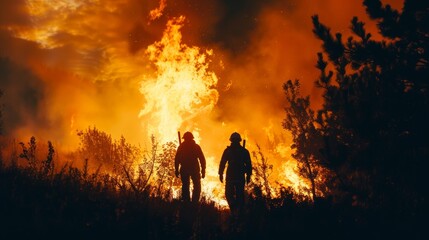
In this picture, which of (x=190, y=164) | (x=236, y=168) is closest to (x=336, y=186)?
(x=236, y=168)

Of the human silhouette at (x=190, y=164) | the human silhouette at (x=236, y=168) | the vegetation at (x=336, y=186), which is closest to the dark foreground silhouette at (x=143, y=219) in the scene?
the vegetation at (x=336, y=186)

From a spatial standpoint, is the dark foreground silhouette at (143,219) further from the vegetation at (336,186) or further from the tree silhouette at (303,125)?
the tree silhouette at (303,125)

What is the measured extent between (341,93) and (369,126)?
0.81 metres

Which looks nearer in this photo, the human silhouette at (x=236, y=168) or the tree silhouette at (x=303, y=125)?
the human silhouette at (x=236, y=168)

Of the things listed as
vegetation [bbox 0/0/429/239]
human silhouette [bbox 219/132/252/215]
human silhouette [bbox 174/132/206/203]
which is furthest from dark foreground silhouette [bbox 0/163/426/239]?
human silhouette [bbox 174/132/206/203]

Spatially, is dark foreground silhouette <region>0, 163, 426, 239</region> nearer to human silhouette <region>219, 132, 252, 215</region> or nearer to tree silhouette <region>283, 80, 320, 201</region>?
human silhouette <region>219, 132, 252, 215</region>

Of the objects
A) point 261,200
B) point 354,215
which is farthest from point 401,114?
point 261,200

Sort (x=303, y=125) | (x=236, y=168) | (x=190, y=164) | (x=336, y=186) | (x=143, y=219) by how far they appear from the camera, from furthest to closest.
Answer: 1. (x=303, y=125)
2. (x=190, y=164)
3. (x=236, y=168)
4. (x=336, y=186)
5. (x=143, y=219)

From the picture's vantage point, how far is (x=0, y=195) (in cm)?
468

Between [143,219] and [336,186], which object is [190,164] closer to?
[336,186]

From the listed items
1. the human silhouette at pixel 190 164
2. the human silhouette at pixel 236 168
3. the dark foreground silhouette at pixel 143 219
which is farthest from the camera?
the human silhouette at pixel 190 164

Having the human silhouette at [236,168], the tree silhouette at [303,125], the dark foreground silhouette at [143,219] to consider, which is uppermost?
the tree silhouette at [303,125]

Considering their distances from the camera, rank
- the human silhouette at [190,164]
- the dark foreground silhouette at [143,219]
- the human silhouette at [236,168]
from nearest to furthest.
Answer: the dark foreground silhouette at [143,219]
the human silhouette at [236,168]
the human silhouette at [190,164]

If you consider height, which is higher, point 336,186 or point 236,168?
point 236,168
